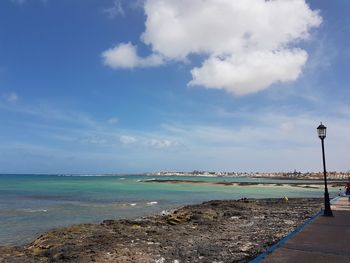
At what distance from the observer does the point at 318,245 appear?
372 inches

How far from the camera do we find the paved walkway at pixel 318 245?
8047 millimetres

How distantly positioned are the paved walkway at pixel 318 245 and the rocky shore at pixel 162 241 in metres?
1.08

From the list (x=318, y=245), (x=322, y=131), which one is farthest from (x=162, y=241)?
(x=322, y=131)

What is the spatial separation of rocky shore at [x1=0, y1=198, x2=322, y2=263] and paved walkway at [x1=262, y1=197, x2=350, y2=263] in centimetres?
108

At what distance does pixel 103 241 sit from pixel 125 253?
200 centimetres

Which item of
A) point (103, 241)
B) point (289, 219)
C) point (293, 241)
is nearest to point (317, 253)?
point (293, 241)

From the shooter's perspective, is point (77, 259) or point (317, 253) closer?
point (317, 253)

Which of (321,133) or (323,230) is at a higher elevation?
(321,133)

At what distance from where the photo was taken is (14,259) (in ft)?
35.8

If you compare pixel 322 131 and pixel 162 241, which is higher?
pixel 322 131

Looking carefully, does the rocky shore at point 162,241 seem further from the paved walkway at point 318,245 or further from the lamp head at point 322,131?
the lamp head at point 322,131

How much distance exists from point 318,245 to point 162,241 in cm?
553

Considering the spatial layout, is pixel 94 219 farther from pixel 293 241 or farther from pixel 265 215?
pixel 293 241

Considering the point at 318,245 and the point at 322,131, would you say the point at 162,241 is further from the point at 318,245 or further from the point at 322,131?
the point at 322,131
